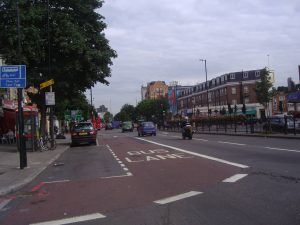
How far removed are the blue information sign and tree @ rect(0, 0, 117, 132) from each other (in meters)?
12.0

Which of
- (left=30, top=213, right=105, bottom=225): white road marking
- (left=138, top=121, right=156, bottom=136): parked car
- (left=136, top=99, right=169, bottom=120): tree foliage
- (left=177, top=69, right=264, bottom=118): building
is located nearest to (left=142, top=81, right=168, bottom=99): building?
(left=136, top=99, right=169, bottom=120): tree foliage

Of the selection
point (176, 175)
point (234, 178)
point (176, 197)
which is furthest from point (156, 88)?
point (176, 197)

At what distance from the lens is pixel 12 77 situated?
678 inches

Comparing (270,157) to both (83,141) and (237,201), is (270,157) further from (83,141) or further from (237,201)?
(83,141)

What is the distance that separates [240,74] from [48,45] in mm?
84147

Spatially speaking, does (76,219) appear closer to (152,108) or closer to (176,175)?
(176,175)

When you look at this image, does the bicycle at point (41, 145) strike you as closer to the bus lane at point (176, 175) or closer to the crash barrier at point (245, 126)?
the bus lane at point (176, 175)

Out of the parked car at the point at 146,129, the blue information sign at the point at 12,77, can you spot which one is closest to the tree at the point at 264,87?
the parked car at the point at 146,129

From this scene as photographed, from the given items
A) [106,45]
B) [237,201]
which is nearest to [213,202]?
[237,201]

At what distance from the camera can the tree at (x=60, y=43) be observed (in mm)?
29547

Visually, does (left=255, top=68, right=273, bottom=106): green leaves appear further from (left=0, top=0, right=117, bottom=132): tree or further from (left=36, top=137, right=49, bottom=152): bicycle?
(left=36, top=137, right=49, bottom=152): bicycle

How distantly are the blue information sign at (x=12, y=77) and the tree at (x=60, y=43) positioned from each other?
12.0m

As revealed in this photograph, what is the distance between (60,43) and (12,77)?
536 inches

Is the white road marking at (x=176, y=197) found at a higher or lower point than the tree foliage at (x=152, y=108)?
lower
